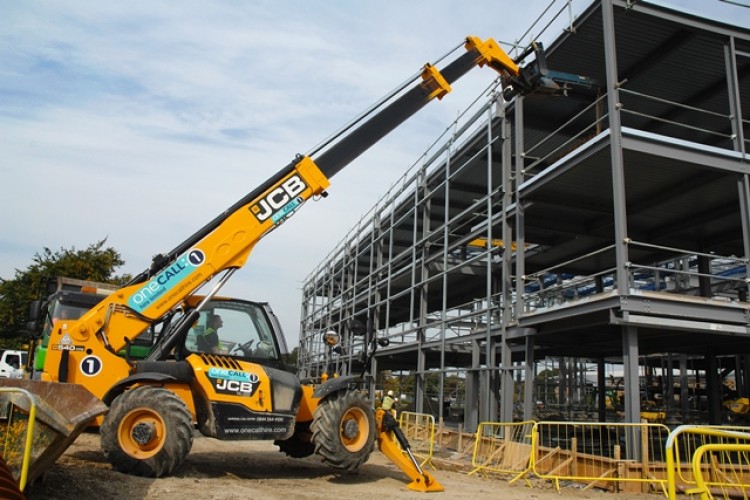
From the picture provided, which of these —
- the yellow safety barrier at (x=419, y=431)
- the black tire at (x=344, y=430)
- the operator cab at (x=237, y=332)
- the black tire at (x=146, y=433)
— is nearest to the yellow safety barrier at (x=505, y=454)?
the yellow safety barrier at (x=419, y=431)

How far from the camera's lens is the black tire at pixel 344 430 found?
7.56 metres

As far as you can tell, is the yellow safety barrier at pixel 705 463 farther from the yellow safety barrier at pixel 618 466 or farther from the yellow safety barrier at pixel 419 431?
the yellow safety barrier at pixel 419 431

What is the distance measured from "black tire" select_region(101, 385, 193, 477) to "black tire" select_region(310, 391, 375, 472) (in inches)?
61.9

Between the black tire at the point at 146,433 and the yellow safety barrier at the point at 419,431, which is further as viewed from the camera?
the yellow safety barrier at the point at 419,431

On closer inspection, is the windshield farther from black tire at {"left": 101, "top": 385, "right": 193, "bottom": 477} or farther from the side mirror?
the side mirror

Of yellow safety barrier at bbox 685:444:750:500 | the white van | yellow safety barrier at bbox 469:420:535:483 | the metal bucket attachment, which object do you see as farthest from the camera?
the white van

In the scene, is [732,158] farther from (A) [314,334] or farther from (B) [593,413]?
(A) [314,334]

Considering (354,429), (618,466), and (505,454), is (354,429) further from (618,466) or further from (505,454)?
(618,466)

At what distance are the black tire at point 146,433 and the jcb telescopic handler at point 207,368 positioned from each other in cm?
1

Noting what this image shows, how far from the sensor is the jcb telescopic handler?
6.86 meters

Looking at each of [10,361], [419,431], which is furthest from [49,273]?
[419,431]

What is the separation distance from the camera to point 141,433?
679 centimetres

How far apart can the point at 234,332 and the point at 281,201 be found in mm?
1905

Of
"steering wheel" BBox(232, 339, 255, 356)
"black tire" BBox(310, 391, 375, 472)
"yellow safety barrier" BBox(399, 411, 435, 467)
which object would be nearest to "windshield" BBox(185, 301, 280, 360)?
"steering wheel" BBox(232, 339, 255, 356)
